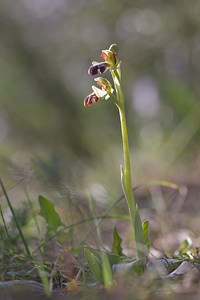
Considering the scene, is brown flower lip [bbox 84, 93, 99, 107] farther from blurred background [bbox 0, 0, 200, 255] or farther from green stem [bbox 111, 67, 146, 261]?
blurred background [bbox 0, 0, 200, 255]

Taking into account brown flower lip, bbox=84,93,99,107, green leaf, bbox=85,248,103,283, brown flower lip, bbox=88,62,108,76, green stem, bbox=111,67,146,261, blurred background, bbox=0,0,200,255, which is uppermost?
blurred background, bbox=0,0,200,255

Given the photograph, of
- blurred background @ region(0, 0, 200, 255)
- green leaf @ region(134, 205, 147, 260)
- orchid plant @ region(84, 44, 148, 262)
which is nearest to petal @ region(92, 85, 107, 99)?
orchid plant @ region(84, 44, 148, 262)

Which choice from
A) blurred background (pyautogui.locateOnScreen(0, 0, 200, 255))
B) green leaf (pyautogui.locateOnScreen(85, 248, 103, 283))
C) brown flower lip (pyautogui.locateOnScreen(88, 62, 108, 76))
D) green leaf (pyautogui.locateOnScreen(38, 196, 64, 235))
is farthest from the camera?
blurred background (pyautogui.locateOnScreen(0, 0, 200, 255))

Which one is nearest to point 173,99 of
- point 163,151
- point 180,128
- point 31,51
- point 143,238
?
point 180,128

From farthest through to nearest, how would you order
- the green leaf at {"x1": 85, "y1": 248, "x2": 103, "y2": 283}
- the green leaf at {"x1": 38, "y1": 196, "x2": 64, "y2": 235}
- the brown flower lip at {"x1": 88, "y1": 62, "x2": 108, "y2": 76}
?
the green leaf at {"x1": 38, "y1": 196, "x2": 64, "y2": 235}
the brown flower lip at {"x1": 88, "y1": 62, "x2": 108, "y2": 76}
the green leaf at {"x1": 85, "y1": 248, "x2": 103, "y2": 283}

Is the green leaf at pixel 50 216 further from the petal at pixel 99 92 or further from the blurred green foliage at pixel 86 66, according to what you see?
the blurred green foliage at pixel 86 66

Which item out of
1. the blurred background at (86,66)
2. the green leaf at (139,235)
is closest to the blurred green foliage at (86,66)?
the blurred background at (86,66)
